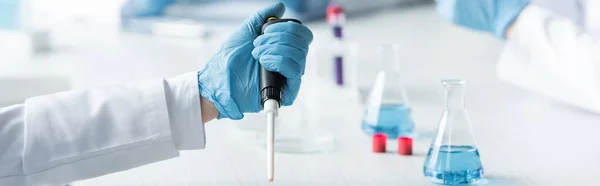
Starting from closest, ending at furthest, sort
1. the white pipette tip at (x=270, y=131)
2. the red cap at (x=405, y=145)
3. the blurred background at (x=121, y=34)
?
the white pipette tip at (x=270, y=131) < the red cap at (x=405, y=145) < the blurred background at (x=121, y=34)

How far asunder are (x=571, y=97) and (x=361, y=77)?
494 millimetres

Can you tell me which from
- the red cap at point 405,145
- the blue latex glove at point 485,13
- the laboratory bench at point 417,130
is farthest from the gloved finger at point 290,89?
the blue latex glove at point 485,13

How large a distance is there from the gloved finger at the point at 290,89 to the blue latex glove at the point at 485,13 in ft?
2.70

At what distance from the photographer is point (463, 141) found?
117 cm

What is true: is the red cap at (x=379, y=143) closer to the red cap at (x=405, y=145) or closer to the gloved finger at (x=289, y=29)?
the red cap at (x=405, y=145)

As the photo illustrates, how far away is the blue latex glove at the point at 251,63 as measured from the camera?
1105 millimetres

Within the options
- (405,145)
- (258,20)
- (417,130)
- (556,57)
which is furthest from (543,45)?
(258,20)

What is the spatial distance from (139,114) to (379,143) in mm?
383

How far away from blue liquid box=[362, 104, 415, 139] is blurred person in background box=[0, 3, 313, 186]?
0.96 ft

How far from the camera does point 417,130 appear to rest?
4.80ft

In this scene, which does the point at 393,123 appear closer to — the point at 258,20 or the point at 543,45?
the point at 258,20

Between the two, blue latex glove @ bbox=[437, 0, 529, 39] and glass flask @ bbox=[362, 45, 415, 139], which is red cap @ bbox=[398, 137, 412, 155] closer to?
glass flask @ bbox=[362, 45, 415, 139]

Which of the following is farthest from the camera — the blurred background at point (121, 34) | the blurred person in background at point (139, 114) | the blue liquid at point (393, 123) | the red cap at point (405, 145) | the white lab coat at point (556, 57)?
the blurred background at point (121, 34)

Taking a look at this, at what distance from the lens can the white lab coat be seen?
165 cm
